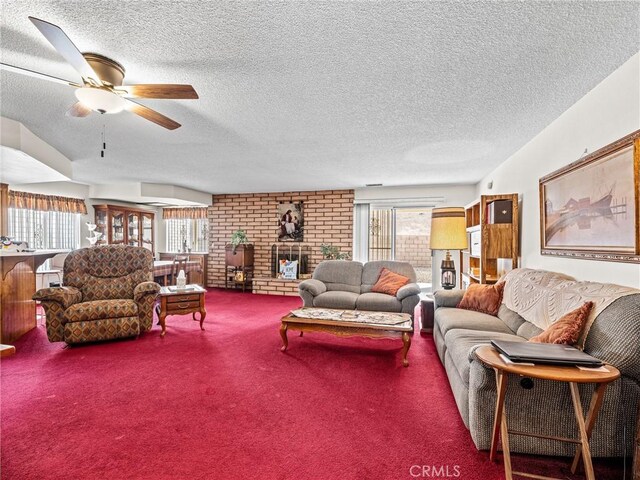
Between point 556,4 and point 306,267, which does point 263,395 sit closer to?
point 556,4

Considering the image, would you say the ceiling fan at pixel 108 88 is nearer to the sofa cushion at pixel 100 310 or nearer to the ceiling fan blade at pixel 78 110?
the ceiling fan blade at pixel 78 110

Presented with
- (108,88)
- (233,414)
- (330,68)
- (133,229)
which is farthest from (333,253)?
(108,88)

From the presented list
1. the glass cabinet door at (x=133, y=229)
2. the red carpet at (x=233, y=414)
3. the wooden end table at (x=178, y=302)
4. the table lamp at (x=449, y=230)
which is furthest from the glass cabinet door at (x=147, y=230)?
the table lamp at (x=449, y=230)

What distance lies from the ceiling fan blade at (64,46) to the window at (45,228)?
523 cm

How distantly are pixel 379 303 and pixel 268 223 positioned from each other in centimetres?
380

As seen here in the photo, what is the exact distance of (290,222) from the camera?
6805 millimetres

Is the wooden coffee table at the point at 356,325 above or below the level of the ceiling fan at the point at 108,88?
below

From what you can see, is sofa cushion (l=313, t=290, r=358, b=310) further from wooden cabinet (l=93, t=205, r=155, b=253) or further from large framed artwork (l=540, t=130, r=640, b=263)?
wooden cabinet (l=93, t=205, r=155, b=253)

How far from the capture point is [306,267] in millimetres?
6680

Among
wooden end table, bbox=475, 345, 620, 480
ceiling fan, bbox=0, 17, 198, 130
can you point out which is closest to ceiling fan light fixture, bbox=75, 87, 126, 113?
ceiling fan, bbox=0, 17, 198, 130

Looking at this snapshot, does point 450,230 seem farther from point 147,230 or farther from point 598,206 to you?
point 147,230

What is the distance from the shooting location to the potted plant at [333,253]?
631cm

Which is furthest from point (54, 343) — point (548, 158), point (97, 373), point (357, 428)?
point (548, 158)

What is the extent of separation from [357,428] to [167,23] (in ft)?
7.99
